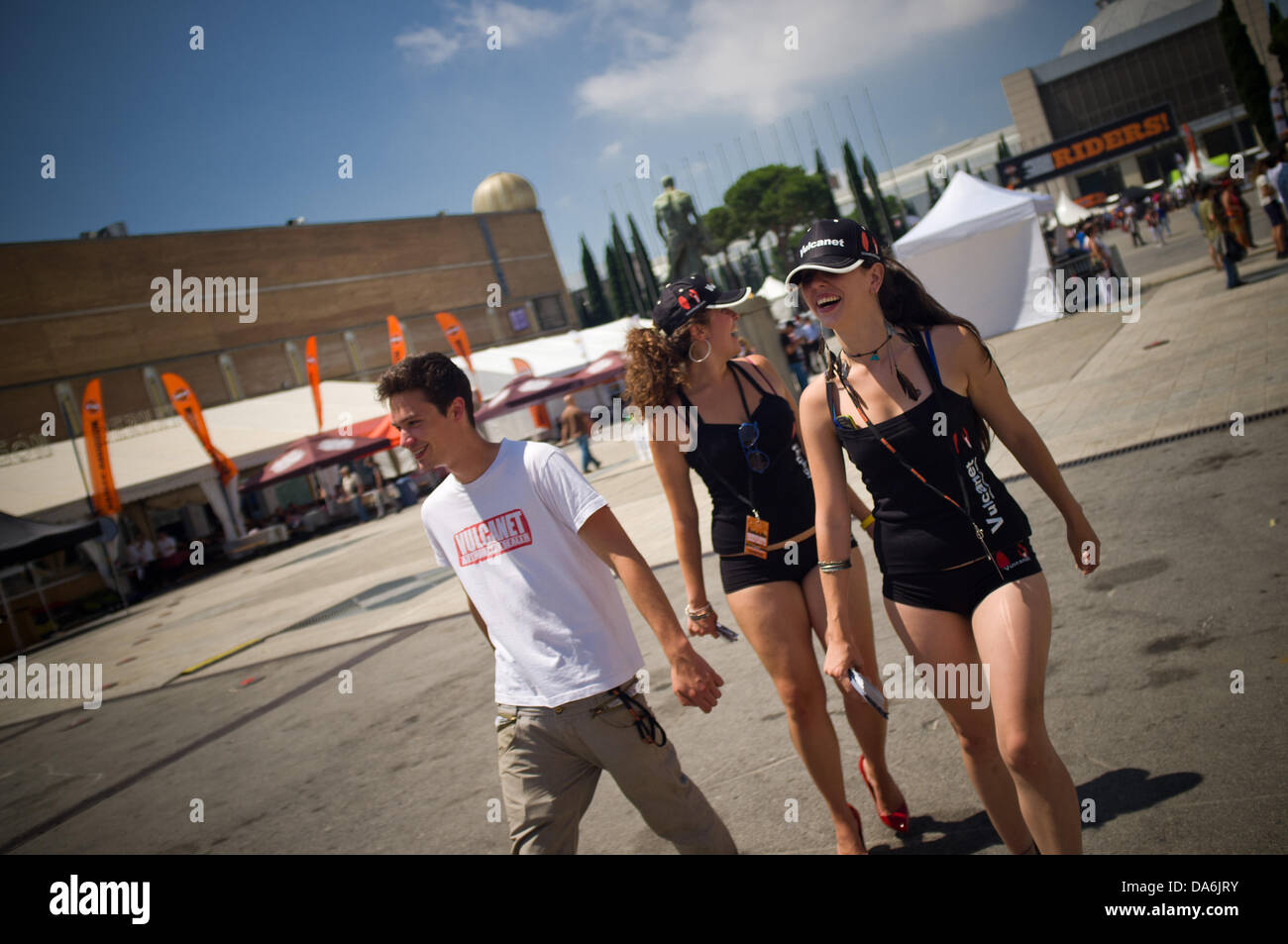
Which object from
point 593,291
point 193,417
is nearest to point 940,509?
point 193,417

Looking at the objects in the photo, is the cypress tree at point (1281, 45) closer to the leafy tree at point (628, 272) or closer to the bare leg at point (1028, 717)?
the leafy tree at point (628, 272)

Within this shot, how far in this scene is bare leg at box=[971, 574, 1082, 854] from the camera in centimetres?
221

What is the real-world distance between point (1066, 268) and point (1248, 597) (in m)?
17.9

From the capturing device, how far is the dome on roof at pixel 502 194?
6088 centimetres

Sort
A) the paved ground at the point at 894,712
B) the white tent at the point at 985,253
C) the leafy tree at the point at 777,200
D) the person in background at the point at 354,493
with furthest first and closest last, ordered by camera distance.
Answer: the leafy tree at the point at 777,200
the person in background at the point at 354,493
the white tent at the point at 985,253
the paved ground at the point at 894,712

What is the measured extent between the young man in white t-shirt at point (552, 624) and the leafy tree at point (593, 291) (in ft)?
217

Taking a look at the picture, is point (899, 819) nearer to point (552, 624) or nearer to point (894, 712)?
point (894, 712)

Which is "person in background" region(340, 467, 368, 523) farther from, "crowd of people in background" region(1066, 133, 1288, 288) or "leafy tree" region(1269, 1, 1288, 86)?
"leafy tree" region(1269, 1, 1288, 86)

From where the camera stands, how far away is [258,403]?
121ft

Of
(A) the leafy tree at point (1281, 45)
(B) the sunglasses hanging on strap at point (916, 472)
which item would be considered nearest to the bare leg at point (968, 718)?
(B) the sunglasses hanging on strap at point (916, 472)

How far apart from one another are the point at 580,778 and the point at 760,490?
121 cm

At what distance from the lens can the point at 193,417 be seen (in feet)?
78.9
